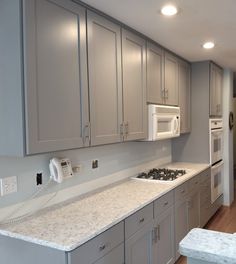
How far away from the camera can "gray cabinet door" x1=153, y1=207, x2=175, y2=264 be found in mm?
2568

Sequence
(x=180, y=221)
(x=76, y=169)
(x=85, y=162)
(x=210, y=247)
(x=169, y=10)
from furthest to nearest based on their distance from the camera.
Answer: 1. (x=180, y=221)
2. (x=85, y=162)
3. (x=76, y=169)
4. (x=169, y=10)
5. (x=210, y=247)

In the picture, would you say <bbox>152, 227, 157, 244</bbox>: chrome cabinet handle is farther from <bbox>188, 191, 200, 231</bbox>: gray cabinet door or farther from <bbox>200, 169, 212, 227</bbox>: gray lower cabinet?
<bbox>200, 169, 212, 227</bbox>: gray lower cabinet

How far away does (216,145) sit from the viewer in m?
4.45

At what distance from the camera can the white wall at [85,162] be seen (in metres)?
1.94

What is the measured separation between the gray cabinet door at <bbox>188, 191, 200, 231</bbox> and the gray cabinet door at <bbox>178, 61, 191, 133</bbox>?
909mm

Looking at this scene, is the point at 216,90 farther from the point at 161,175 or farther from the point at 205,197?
the point at 161,175

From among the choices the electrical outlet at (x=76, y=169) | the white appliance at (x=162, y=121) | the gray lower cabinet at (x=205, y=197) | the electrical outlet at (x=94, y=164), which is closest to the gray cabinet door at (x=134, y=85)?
the white appliance at (x=162, y=121)

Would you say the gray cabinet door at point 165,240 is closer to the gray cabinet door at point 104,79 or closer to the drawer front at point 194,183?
the drawer front at point 194,183

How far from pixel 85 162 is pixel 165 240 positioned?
1.06 metres

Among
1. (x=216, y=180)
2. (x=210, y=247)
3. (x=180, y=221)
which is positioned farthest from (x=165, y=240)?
(x=216, y=180)

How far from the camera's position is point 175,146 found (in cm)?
445

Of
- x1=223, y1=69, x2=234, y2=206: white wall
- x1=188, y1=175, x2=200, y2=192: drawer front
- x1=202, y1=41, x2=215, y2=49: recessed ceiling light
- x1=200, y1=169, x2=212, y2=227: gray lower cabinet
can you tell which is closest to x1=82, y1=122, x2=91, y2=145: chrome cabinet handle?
x1=188, y1=175, x2=200, y2=192: drawer front

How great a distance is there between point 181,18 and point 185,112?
6.11ft

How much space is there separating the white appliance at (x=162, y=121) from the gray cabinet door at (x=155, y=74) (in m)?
0.11
